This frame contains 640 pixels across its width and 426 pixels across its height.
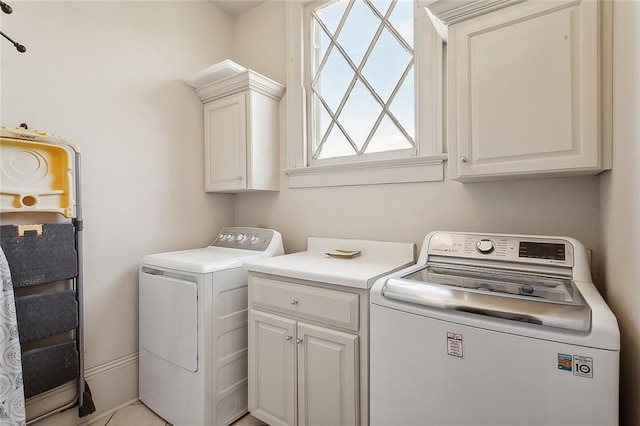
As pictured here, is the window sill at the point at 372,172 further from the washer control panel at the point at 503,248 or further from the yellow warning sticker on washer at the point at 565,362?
the yellow warning sticker on washer at the point at 565,362

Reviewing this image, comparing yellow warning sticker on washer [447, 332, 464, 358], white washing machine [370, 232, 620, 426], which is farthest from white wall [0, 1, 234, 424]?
yellow warning sticker on washer [447, 332, 464, 358]

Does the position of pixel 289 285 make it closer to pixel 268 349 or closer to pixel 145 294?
pixel 268 349

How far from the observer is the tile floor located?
176cm

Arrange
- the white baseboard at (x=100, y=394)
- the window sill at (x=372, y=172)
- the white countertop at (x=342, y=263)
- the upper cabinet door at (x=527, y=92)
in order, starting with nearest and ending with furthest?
the upper cabinet door at (x=527, y=92) < the white countertop at (x=342, y=263) < the white baseboard at (x=100, y=394) < the window sill at (x=372, y=172)

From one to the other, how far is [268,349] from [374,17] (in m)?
2.06

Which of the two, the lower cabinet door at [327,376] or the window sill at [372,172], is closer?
the lower cabinet door at [327,376]

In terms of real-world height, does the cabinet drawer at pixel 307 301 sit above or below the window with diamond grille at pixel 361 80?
below

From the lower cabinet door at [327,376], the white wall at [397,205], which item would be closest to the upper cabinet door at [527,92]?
the white wall at [397,205]

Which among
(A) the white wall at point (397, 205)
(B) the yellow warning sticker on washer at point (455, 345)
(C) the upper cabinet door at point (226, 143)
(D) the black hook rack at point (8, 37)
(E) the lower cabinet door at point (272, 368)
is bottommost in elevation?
(E) the lower cabinet door at point (272, 368)

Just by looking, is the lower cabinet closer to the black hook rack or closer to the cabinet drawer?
the cabinet drawer

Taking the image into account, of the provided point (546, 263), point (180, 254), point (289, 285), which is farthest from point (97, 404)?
point (546, 263)

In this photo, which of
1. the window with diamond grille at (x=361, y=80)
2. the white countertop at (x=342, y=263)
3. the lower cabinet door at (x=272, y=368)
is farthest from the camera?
the window with diamond grille at (x=361, y=80)

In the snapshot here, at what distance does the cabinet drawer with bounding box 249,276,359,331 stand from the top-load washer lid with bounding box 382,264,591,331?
0.24 m

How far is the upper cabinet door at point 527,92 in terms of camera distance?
1122 mm
